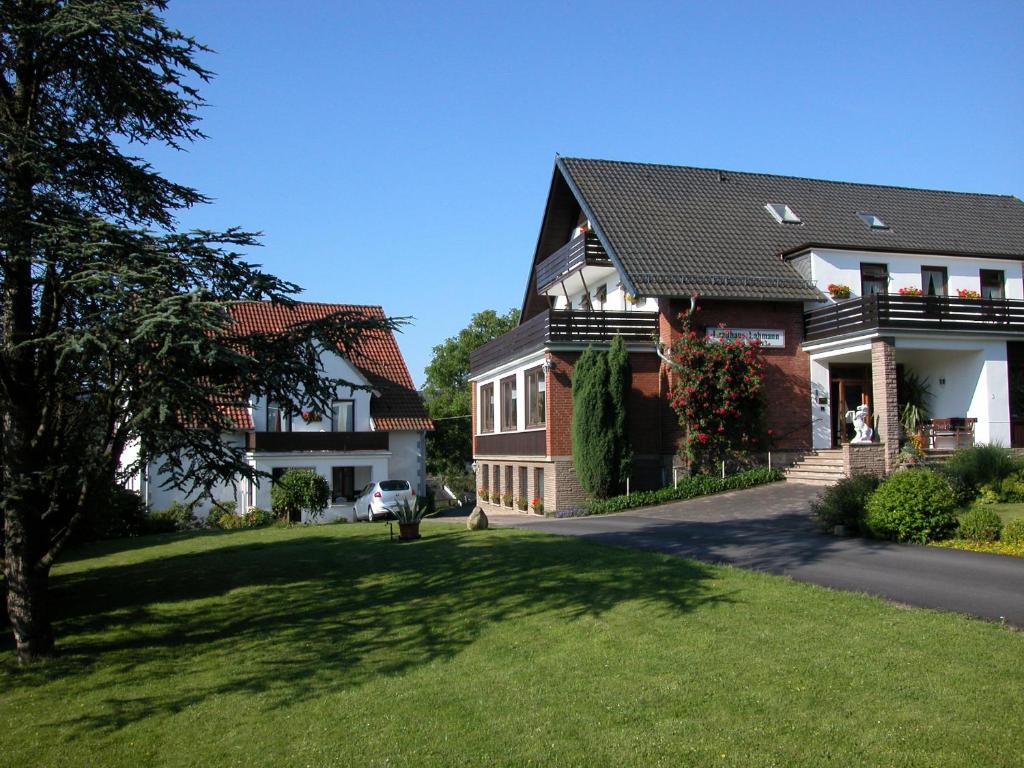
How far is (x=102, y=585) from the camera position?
46.4ft

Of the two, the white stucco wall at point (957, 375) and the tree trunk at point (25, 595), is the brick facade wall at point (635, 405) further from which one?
the tree trunk at point (25, 595)

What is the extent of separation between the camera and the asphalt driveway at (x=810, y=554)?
9492 millimetres

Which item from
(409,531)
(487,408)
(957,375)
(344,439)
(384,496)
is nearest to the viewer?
(409,531)

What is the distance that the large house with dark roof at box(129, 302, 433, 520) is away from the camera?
32.1 meters

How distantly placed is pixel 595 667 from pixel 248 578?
26.0ft

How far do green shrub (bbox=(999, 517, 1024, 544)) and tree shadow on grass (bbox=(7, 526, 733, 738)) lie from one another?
4818mm

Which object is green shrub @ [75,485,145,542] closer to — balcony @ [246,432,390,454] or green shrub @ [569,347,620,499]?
balcony @ [246,432,390,454]

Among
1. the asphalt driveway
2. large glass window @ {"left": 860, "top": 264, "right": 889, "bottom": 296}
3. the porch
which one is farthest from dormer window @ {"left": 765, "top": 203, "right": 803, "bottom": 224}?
the asphalt driveway

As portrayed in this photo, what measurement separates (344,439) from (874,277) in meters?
19.4

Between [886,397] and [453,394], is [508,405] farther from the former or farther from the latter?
[453,394]

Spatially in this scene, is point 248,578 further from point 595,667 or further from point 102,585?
point 595,667

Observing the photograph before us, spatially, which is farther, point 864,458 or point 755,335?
point 755,335

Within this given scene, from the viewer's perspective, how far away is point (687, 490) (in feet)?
78.7

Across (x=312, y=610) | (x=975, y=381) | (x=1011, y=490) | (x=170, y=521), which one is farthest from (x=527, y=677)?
(x=170, y=521)
